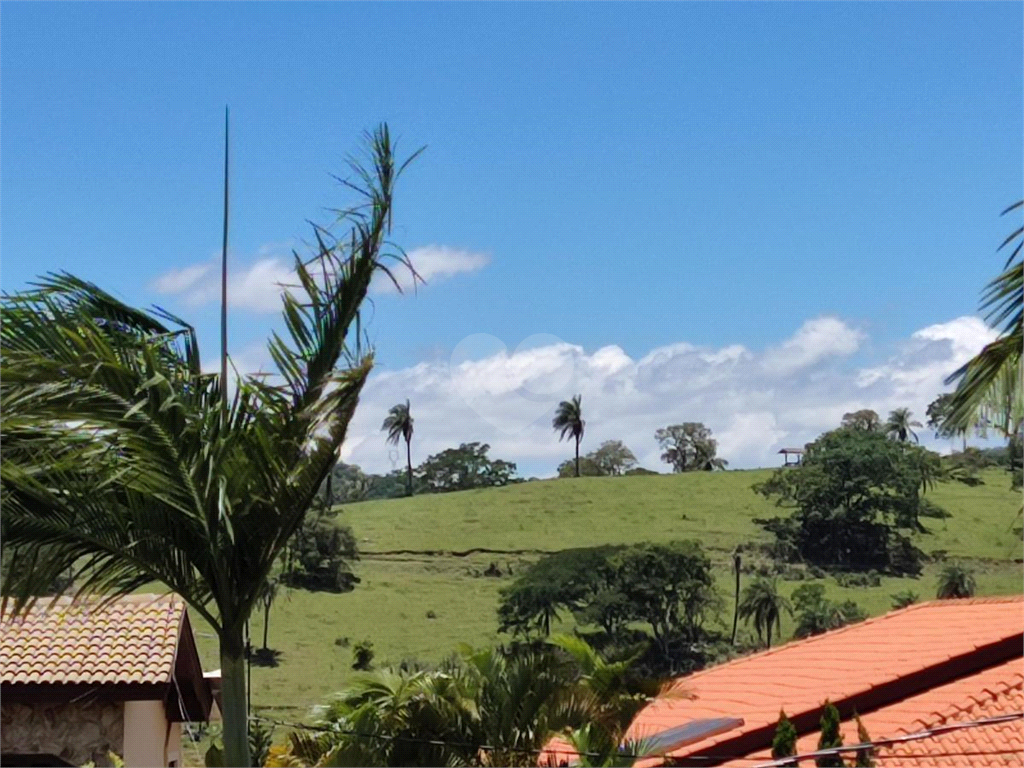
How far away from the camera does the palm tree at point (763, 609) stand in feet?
195

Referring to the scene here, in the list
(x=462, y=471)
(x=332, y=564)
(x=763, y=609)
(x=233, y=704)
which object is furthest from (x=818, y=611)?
(x=233, y=704)

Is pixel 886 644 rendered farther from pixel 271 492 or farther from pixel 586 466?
pixel 586 466

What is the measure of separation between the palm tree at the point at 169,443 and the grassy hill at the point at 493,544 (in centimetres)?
5001

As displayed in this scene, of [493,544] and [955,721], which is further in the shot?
[493,544]

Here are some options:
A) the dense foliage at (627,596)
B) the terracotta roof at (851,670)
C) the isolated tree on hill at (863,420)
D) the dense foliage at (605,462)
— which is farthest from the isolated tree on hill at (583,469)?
→ the terracotta roof at (851,670)

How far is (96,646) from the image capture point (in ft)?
27.9

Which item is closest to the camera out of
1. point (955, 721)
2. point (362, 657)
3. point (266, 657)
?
point (955, 721)

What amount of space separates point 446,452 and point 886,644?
68.9m

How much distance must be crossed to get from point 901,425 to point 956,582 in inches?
1145

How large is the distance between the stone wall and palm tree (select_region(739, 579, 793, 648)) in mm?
52995

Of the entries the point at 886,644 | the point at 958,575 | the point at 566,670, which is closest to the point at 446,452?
the point at 958,575

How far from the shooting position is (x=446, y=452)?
266 ft

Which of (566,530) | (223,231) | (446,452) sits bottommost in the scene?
(223,231)

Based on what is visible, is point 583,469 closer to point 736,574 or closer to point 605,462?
point 605,462
